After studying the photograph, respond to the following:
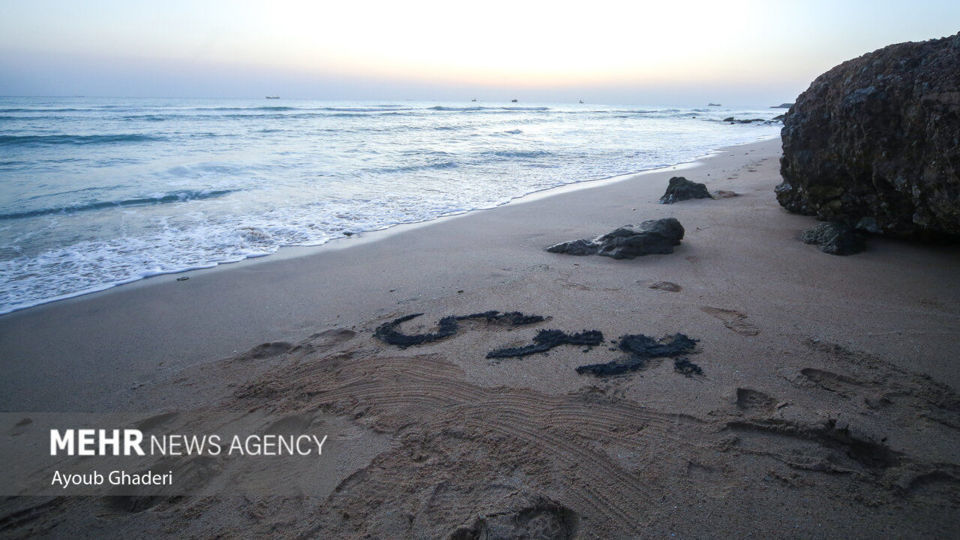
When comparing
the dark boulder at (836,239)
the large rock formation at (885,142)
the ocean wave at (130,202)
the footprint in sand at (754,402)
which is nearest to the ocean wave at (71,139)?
the ocean wave at (130,202)

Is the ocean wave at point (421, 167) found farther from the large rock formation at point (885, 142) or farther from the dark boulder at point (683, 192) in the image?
the large rock formation at point (885, 142)

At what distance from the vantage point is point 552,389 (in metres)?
2.81

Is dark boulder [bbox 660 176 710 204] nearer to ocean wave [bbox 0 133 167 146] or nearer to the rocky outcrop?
the rocky outcrop

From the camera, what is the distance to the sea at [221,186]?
5828 millimetres

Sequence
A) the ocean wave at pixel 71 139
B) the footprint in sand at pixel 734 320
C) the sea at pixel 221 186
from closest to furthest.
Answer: the footprint in sand at pixel 734 320 < the sea at pixel 221 186 < the ocean wave at pixel 71 139

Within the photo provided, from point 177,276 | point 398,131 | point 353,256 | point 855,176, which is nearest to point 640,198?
point 855,176

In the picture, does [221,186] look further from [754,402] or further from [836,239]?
[836,239]

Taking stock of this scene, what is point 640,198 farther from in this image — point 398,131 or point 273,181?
point 398,131

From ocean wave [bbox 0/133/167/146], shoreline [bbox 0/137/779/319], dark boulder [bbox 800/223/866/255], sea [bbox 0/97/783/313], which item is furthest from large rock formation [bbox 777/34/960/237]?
ocean wave [bbox 0/133/167/146]

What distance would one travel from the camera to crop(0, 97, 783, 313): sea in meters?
5.83

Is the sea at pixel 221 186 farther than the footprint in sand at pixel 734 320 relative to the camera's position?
Yes

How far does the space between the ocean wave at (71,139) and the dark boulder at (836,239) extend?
2112 cm

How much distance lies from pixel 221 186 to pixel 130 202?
6.21 ft

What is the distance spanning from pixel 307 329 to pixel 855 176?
5516mm
